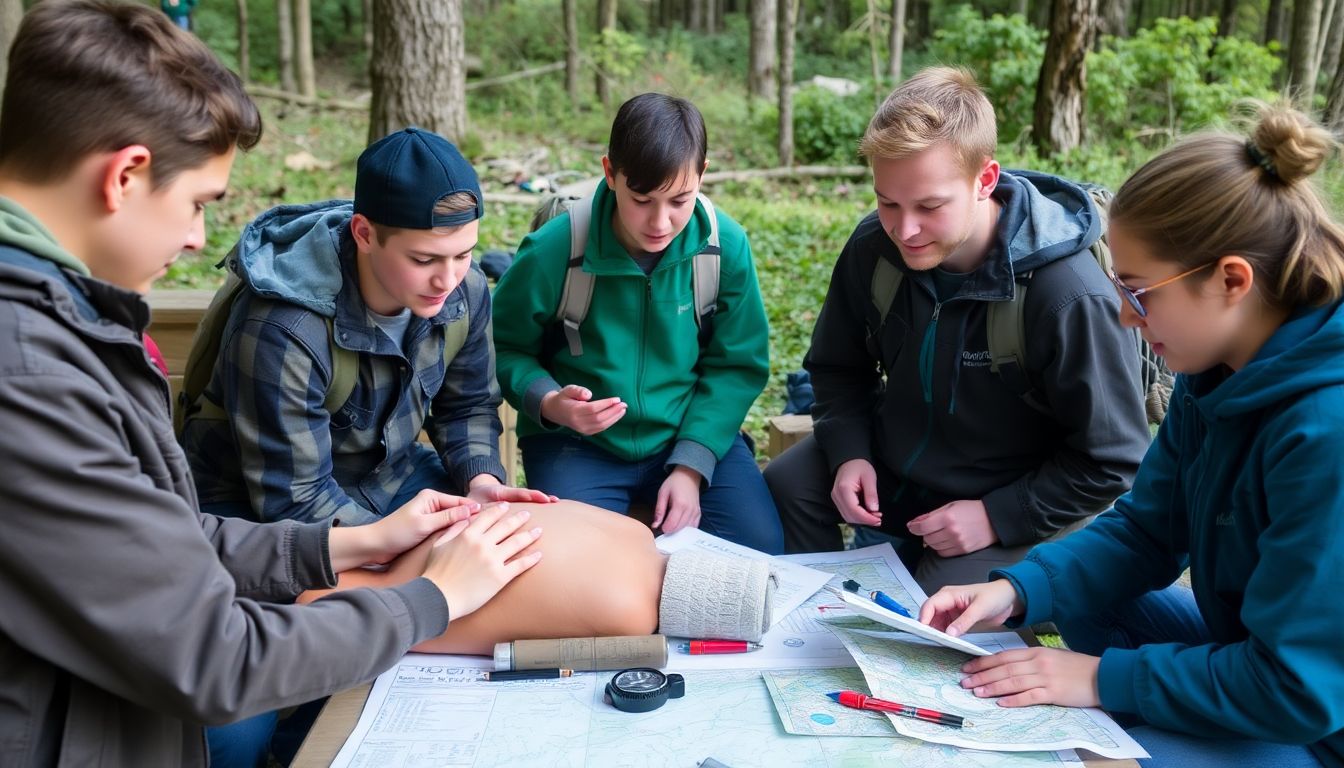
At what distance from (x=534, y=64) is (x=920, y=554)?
17667 millimetres

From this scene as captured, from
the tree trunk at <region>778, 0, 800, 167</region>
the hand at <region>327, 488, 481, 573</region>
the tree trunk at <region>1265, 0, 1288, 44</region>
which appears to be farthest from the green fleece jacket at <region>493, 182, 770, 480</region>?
the tree trunk at <region>1265, 0, 1288, 44</region>

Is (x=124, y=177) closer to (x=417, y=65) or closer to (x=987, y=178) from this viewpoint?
(x=987, y=178)

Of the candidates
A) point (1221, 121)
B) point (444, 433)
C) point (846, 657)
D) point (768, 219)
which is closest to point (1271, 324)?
point (1221, 121)

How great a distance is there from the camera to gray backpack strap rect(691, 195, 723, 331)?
9.98 ft

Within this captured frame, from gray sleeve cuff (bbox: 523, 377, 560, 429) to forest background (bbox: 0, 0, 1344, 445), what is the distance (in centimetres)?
186

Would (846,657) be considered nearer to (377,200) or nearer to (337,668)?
(337,668)

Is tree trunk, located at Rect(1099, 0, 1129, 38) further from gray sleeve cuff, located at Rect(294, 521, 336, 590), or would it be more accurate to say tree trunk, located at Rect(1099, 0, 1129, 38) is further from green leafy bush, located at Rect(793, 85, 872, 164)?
gray sleeve cuff, located at Rect(294, 521, 336, 590)

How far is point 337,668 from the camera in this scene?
1551 mm

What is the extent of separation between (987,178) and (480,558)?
1.61m

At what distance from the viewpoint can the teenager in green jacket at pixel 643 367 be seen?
3.00 metres

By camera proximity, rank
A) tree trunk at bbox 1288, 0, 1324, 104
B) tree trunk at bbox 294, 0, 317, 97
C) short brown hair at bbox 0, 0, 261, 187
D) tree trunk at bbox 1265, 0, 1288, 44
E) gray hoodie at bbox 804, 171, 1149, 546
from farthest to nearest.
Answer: tree trunk at bbox 1265, 0, 1288, 44
tree trunk at bbox 294, 0, 317, 97
tree trunk at bbox 1288, 0, 1324, 104
gray hoodie at bbox 804, 171, 1149, 546
short brown hair at bbox 0, 0, 261, 187

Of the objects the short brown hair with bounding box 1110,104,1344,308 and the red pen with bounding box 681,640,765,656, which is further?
the red pen with bounding box 681,640,765,656

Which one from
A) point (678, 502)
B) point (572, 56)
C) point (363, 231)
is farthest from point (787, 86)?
point (363, 231)

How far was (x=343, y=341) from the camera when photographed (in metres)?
→ 2.45
